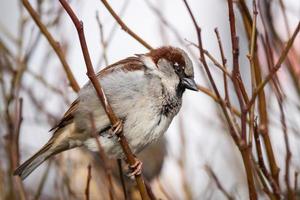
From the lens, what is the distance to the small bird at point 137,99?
2.38m

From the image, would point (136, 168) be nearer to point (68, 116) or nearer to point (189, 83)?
point (189, 83)

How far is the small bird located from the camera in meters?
2.38

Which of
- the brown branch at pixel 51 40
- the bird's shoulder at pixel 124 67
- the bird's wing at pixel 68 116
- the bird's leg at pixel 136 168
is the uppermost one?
the brown branch at pixel 51 40

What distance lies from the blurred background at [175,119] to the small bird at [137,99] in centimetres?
9

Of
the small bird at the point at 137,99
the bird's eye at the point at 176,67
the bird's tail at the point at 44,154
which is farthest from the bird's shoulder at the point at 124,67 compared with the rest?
the bird's tail at the point at 44,154

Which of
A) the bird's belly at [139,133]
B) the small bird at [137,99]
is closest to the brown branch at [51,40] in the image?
the small bird at [137,99]

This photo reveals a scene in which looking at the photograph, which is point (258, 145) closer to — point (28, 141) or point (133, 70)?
point (133, 70)

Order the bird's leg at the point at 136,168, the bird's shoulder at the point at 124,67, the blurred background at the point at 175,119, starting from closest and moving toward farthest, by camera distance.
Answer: the bird's leg at the point at 136,168 → the blurred background at the point at 175,119 → the bird's shoulder at the point at 124,67

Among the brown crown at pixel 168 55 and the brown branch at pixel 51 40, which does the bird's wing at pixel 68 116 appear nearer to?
the brown branch at pixel 51 40

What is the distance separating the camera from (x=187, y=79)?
7.98 ft

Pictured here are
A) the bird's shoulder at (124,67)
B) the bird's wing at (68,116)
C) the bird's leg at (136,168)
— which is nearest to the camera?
the bird's leg at (136,168)

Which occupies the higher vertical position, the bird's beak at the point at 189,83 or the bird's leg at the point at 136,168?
the bird's beak at the point at 189,83

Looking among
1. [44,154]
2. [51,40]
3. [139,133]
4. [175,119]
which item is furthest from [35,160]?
[175,119]

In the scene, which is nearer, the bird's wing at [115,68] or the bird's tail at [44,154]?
the bird's wing at [115,68]
